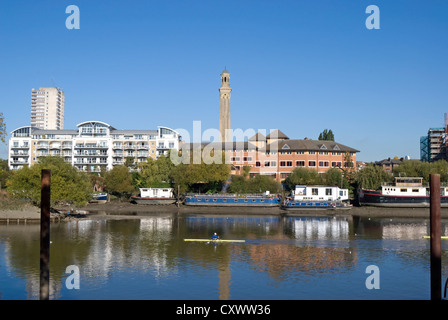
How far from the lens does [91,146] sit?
112 m

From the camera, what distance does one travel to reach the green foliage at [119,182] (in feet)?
282

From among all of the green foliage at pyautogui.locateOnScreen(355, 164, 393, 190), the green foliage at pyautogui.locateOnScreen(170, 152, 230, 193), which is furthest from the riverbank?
the green foliage at pyautogui.locateOnScreen(355, 164, 393, 190)

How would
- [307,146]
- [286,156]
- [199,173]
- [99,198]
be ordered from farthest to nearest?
[286,156]
[307,146]
[99,198]
[199,173]

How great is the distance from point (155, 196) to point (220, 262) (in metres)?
50.4

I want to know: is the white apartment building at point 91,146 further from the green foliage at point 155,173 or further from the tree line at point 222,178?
the green foliage at point 155,173

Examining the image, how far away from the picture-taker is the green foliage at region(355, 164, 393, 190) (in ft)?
265

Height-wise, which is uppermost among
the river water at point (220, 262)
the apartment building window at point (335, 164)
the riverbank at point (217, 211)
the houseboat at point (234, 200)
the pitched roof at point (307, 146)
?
the pitched roof at point (307, 146)

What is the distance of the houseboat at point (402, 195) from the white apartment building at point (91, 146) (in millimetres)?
54099

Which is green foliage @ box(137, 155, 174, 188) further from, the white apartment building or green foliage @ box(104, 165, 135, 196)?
the white apartment building

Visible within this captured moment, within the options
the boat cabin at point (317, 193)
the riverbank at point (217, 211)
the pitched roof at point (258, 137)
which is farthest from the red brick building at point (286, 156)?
the riverbank at point (217, 211)

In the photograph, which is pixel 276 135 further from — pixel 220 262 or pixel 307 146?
pixel 220 262

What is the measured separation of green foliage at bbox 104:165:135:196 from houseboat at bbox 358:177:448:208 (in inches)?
1729

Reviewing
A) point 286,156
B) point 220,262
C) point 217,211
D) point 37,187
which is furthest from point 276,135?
point 220,262
